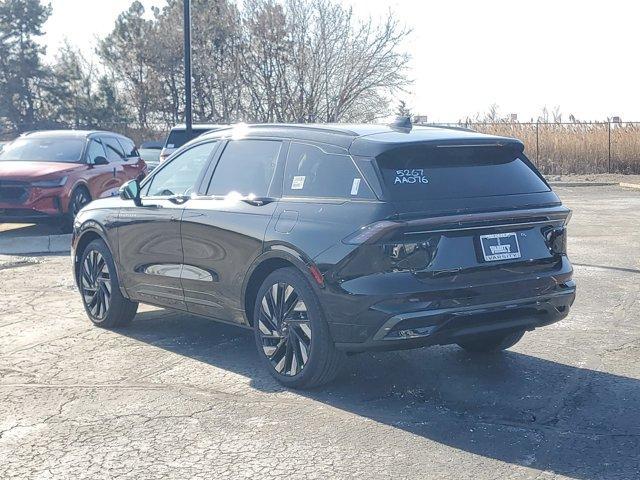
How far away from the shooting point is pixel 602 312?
8656 millimetres

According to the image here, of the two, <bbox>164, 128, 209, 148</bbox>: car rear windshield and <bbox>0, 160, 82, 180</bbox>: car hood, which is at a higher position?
<bbox>164, 128, 209, 148</bbox>: car rear windshield

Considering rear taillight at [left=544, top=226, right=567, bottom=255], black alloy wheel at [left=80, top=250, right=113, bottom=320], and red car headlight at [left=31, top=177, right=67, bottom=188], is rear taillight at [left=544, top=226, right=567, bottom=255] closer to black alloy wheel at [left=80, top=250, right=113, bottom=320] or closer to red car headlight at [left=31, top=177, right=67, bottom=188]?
black alloy wheel at [left=80, top=250, right=113, bottom=320]

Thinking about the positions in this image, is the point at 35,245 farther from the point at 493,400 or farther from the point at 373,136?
the point at 493,400

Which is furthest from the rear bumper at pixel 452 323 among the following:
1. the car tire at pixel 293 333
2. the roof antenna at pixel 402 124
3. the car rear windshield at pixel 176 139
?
the car rear windshield at pixel 176 139

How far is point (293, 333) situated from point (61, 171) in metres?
9.61

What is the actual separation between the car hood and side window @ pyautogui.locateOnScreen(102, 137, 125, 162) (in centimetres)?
136

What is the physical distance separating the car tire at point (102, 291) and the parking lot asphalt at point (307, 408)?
0.15 metres

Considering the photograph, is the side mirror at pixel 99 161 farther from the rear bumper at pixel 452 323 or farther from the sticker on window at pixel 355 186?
the rear bumper at pixel 452 323

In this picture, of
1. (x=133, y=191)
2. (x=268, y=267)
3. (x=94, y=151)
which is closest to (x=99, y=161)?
(x=94, y=151)

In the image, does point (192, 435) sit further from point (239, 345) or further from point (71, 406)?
point (239, 345)

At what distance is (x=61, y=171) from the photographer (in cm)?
1480

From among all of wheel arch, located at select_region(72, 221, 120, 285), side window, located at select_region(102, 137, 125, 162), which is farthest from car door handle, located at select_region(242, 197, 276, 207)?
side window, located at select_region(102, 137, 125, 162)

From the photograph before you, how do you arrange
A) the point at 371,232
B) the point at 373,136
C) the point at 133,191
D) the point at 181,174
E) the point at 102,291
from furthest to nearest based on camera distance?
the point at 102,291
the point at 133,191
the point at 181,174
the point at 373,136
the point at 371,232

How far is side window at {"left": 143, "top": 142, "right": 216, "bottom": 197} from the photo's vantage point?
7500mm
